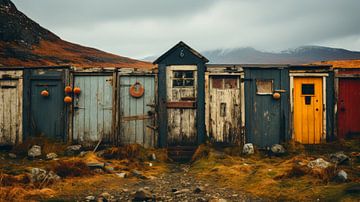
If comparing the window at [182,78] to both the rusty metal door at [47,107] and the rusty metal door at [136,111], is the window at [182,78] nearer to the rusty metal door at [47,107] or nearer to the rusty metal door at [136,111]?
the rusty metal door at [136,111]

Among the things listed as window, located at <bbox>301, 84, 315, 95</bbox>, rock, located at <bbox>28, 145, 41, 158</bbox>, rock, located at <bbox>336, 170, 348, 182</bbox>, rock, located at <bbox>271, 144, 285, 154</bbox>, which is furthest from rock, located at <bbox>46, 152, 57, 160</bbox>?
window, located at <bbox>301, 84, 315, 95</bbox>

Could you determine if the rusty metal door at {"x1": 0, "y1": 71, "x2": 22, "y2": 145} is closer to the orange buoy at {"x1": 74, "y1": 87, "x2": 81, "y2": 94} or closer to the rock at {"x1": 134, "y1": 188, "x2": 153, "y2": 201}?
the orange buoy at {"x1": 74, "y1": 87, "x2": 81, "y2": 94}

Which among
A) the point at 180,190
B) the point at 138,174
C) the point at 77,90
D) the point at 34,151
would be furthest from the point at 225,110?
the point at 34,151

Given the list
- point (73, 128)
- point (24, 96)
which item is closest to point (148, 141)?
point (73, 128)

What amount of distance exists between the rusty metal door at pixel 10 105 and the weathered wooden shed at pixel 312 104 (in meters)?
9.73

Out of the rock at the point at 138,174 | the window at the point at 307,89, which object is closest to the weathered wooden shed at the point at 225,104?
the window at the point at 307,89

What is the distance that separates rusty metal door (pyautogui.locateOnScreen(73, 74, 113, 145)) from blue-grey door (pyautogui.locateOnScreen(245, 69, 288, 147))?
4.93 m

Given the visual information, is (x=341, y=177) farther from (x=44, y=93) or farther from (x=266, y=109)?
(x=44, y=93)

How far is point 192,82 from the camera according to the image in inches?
400

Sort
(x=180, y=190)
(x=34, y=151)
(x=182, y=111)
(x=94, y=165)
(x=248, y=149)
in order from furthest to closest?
(x=182, y=111)
(x=248, y=149)
(x=34, y=151)
(x=94, y=165)
(x=180, y=190)

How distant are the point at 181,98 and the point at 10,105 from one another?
20.2 feet

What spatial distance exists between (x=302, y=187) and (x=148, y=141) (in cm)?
572

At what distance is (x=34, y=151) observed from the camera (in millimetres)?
9258

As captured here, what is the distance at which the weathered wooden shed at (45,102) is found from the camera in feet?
33.7
